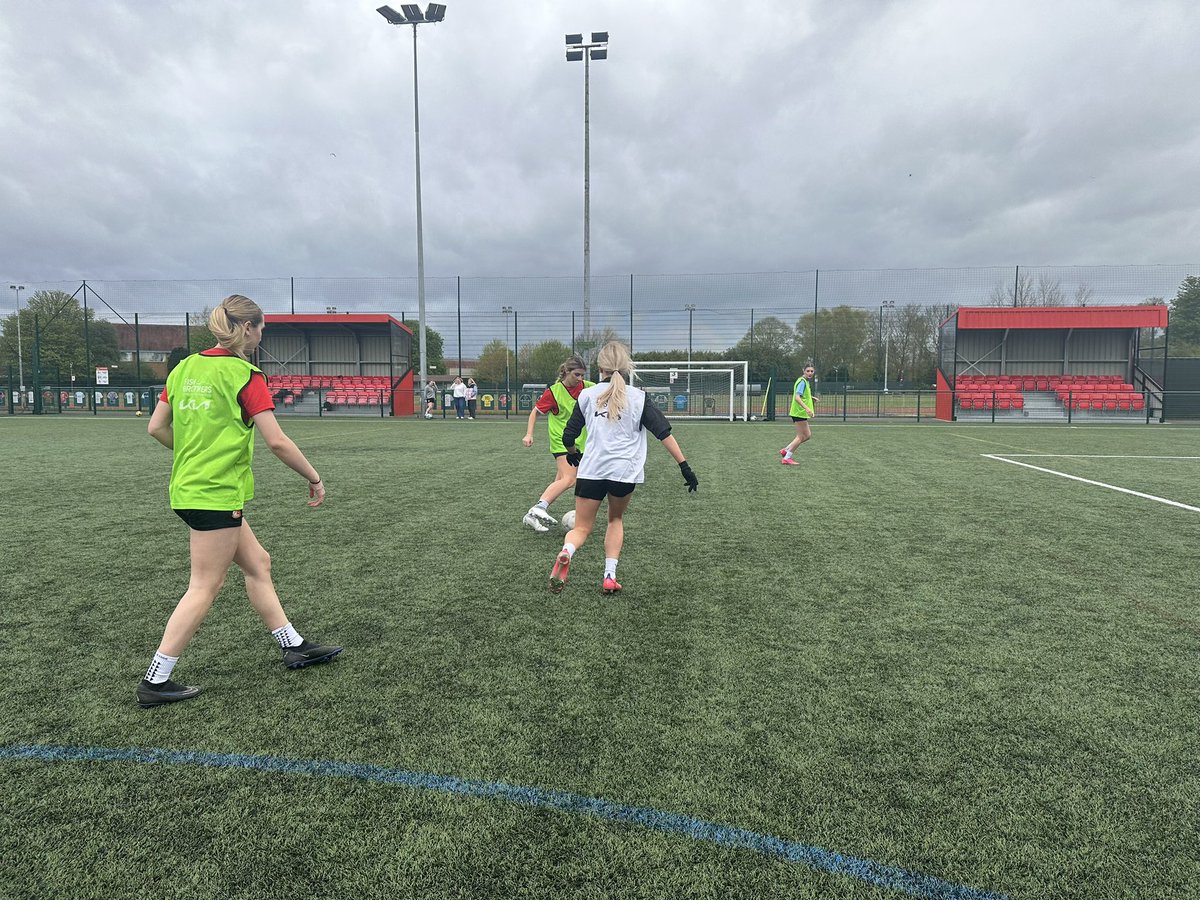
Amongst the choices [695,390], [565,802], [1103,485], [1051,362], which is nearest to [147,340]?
[695,390]

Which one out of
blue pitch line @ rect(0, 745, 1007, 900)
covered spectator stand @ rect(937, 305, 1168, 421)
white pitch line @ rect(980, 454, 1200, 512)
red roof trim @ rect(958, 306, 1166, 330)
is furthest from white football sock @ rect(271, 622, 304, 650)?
red roof trim @ rect(958, 306, 1166, 330)

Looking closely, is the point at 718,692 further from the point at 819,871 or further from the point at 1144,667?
the point at 1144,667

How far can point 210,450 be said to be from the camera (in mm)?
2973

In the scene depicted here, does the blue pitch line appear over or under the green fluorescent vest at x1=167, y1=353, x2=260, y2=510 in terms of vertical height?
under

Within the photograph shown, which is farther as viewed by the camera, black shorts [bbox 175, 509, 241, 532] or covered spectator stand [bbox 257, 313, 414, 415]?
covered spectator stand [bbox 257, 313, 414, 415]

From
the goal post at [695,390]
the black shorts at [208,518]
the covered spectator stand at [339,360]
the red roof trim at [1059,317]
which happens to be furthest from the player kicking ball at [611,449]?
the red roof trim at [1059,317]

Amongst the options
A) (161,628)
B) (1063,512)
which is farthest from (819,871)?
(1063,512)

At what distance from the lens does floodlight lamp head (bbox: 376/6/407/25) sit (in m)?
27.8

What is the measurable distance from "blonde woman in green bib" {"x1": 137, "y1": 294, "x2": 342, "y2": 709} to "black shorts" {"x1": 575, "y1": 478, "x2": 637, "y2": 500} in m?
2.00

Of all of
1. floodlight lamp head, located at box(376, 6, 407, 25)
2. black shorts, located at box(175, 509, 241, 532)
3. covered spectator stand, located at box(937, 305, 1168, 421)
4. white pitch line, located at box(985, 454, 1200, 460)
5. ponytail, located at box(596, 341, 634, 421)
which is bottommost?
white pitch line, located at box(985, 454, 1200, 460)

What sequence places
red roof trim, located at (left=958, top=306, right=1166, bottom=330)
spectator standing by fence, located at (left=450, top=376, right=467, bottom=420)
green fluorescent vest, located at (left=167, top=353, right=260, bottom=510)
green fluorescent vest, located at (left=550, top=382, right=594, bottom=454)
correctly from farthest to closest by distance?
1. red roof trim, located at (left=958, top=306, right=1166, bottom=330)
2. spectator standing by fence, located at (left=450, top=376, right=467, bottom=420)
3. green fluorescent vest, located at (left=550, top=382, right=594, bottom=454)
4. green fluorescent vest, located at (left=167, top=353, right=260, bottom=510)

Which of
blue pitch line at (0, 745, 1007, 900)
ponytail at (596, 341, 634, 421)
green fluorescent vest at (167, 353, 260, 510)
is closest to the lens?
blue pitch line at (0, 745, 1007, 900)

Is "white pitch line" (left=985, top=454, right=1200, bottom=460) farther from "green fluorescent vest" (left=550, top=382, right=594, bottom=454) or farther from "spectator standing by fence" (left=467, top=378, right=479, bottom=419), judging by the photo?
"spectator standing by fence" (left=467, top=378, right=479, bottom=419)

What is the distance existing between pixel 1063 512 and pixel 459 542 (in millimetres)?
6560
